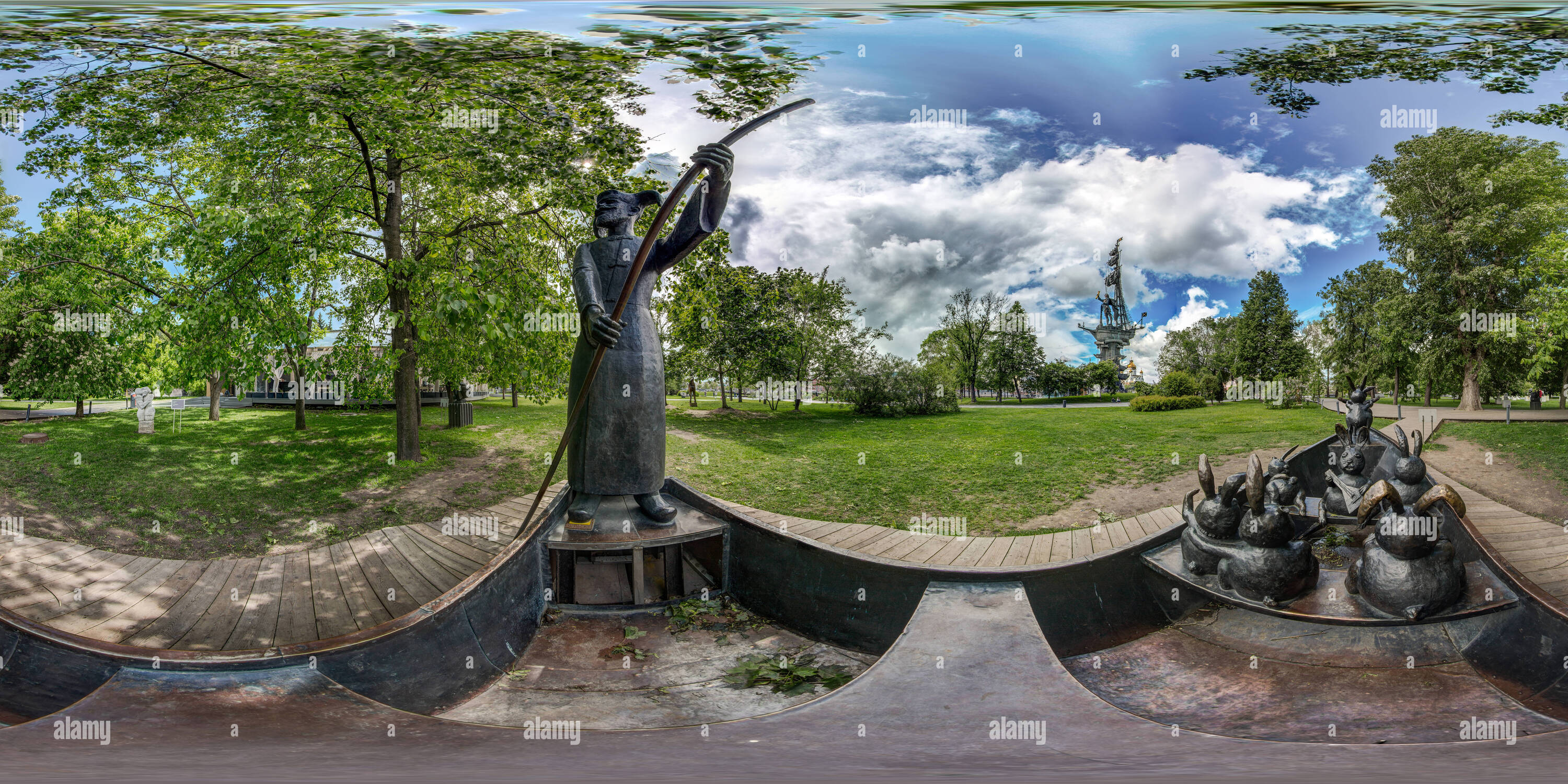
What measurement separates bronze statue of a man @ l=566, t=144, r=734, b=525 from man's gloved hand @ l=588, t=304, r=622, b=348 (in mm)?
64

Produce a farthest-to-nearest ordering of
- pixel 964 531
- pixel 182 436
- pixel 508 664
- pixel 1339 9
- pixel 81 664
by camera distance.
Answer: pixel 964 531 → pixel 182 436 → pixel 1339 9 → pixel 508 664 → pixel 81 664

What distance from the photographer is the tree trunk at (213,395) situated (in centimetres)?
216

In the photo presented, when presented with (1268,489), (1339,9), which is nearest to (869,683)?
(1268,489)

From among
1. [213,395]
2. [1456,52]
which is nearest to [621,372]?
[213,395]

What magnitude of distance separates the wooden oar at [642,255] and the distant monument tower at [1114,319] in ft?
5.09

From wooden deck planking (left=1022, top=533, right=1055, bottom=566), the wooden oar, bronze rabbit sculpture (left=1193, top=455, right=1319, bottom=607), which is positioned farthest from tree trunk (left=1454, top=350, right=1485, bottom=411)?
the wooden oar

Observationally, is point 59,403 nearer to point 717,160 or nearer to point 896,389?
point 717,160

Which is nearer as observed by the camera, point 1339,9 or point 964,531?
point 1339,9

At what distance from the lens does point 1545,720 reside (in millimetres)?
1510

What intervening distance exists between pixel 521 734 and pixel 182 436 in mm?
2072

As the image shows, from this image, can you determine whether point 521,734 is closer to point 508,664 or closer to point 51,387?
point 508,664

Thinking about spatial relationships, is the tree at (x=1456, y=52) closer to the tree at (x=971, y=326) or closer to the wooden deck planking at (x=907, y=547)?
the tree at (x=971, y=326)

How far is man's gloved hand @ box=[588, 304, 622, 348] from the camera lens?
5.93 ft

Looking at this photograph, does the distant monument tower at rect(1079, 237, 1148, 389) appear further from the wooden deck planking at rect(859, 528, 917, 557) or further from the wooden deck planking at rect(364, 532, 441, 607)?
the wooden deck planking at rect(364, 532, 441, 607)
